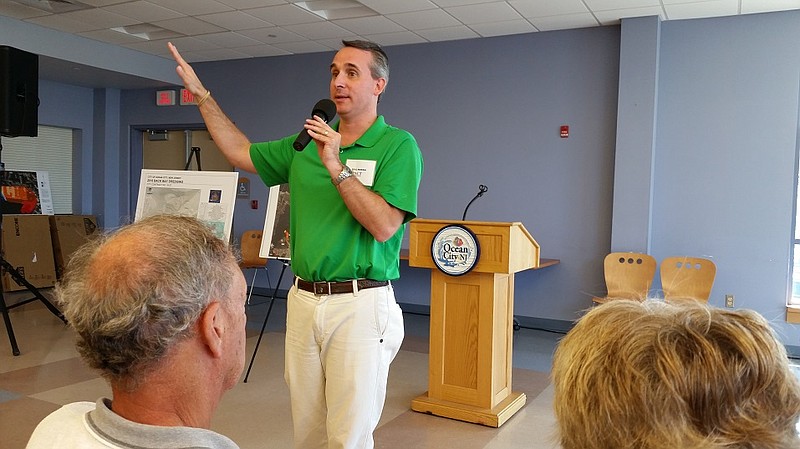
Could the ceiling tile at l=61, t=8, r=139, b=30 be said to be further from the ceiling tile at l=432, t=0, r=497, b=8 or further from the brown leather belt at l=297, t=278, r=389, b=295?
the brown leather belt at l=297, t=278, r=389, b=295

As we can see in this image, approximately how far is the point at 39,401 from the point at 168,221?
138 inches

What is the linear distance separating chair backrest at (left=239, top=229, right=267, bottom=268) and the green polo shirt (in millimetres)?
4499

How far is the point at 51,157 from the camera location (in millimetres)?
8422

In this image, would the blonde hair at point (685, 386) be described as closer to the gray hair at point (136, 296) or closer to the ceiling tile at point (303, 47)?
the gray hair at point (136, 296)

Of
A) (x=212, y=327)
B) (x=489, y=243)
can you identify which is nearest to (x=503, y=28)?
(x=489, y=243)

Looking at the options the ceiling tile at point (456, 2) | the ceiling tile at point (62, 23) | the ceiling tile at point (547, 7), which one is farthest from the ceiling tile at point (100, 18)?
the ceiling tile at point (547, 7)

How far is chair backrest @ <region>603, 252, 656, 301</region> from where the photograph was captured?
5.46m

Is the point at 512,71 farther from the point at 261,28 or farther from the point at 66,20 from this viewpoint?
the point at 66,20

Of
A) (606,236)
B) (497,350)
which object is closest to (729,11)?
(606,236)

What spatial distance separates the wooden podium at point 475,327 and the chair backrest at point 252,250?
310 centimetres

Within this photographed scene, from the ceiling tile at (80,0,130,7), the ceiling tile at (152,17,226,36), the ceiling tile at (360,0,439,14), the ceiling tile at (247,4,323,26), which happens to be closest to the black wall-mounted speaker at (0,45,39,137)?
the ceiling tile at (80,0,130,7)

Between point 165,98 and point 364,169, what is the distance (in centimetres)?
733

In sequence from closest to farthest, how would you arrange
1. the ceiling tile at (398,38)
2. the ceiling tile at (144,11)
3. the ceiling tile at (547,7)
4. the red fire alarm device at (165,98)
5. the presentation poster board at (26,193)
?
the ceiling tile at (547,7), the ceiling tile at (144,11), the ceiling tile at (398,38), the presentation poster board at (26,193), the red fire alarm device at (165,98)

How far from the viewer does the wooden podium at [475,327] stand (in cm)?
351
